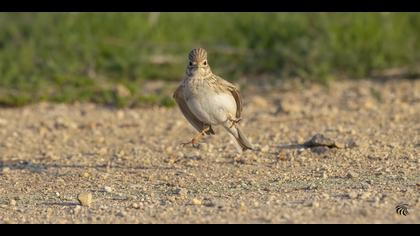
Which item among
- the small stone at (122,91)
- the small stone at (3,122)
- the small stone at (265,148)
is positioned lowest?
the small stone at (265,148)

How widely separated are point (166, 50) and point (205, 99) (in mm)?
5830

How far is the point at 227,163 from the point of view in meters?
7.98

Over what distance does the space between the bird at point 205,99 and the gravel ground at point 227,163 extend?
34cm

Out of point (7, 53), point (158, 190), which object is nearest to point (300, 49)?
point (7, 53)

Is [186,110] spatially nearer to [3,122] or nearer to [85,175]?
[85,175]

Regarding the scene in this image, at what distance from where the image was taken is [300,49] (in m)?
12.1

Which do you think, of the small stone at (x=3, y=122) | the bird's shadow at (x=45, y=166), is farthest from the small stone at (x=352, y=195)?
the small stone at (x=3, y=122)

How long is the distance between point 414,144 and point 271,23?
210 inches

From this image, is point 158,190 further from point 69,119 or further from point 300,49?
point 300,49

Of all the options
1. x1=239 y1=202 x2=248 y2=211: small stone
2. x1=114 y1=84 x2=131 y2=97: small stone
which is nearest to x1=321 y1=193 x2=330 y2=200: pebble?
x1=239 y1=202 x2=248 y2=211: small stone

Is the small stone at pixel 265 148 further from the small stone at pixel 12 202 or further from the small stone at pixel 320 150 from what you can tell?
the small stone at pixel 12 202

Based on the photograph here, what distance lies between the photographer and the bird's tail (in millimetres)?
7949

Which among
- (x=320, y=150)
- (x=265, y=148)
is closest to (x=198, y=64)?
(x=265, y=148)

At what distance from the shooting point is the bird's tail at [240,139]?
7.95m
